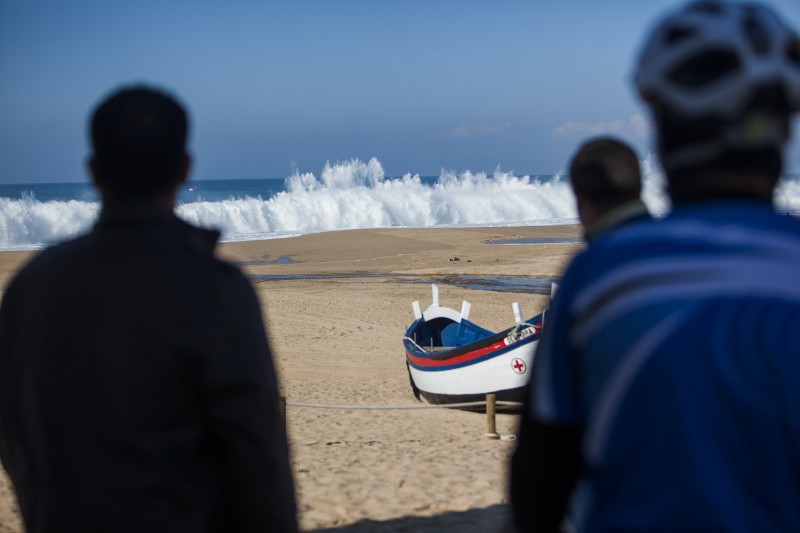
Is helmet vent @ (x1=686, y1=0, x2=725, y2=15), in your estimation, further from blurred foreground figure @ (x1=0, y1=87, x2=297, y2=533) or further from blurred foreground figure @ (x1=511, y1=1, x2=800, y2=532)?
blurred foreground figure @ (x1=0, y1=87, x2=297, y2=533)

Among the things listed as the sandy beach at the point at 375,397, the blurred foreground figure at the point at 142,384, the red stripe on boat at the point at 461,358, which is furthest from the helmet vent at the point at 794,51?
the red stripe on boat at the point at 461,358

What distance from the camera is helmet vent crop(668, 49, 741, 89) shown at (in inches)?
53.6

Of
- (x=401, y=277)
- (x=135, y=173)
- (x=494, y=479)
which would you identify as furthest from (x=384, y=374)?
(x=401, y=277)

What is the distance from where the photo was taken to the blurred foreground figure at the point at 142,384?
182 cm

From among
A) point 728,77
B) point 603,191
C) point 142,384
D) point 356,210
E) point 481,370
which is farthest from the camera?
point 356,210

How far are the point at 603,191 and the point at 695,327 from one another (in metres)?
1.65

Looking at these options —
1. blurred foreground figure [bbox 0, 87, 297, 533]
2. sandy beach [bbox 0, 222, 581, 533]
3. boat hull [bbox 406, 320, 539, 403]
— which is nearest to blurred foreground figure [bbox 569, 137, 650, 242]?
sandy beach [bbox 0, 222, 581, 533]

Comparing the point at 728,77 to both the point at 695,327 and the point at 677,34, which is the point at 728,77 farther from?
the point at 695,327

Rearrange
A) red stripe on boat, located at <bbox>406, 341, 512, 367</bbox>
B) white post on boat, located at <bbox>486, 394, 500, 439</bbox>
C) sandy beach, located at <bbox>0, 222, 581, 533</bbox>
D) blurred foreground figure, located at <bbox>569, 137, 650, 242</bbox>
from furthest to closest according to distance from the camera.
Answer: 1. red stripe on boat, located at <bbox>406, 341, 512, 367</bbox>
2. white post on boat, located at <bbox>486, 394, 500, 439</bbox>
3. sandy beach, located at <bbox>0, 222, 581, 533</bbox>
4. blurred foreground figure, located at <bbox>569, 137, 650, 242</bbox>

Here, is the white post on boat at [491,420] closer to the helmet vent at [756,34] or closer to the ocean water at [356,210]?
the helmet vent at [756,34]

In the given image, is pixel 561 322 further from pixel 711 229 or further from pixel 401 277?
pixel 401 277

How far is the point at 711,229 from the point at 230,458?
1109 mm

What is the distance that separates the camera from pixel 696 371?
1.25 metres

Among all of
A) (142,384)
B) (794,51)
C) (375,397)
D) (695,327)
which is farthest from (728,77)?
(375,397)
